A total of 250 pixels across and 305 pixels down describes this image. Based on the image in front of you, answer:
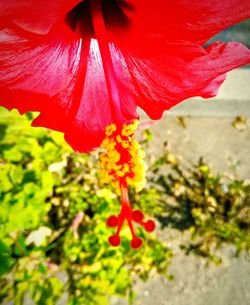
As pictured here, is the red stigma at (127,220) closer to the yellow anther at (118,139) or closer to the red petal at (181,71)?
the yellow anther at (118,139)

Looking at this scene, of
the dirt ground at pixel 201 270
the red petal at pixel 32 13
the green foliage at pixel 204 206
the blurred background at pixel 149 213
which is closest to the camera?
the red petal at pixel 32 13

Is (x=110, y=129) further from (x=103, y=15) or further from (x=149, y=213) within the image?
(x=149, y=213)

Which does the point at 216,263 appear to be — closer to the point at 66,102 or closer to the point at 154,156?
the point at 154,156

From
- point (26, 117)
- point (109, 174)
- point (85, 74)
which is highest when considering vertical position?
point (26, 117)

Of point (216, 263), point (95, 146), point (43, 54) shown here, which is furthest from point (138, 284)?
point (43, 54)

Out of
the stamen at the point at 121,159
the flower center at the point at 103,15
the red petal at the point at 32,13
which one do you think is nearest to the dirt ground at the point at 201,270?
the stamen at the point at 121,159

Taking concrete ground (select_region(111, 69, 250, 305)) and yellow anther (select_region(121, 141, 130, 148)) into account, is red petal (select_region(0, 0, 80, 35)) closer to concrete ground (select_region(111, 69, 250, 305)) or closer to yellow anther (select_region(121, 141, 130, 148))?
yellow anther (select_region(121, 141, 130, 148))

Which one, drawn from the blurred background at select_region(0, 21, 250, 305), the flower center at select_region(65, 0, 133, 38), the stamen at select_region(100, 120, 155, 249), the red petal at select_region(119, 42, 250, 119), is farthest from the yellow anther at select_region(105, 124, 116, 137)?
the blurred background at select_region(0, 21, 250, 305)
